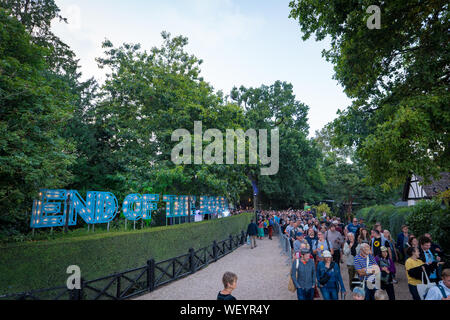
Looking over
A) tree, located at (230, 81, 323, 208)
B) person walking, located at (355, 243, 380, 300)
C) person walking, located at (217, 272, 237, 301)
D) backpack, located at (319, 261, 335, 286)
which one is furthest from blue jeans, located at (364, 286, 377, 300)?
tree, located at (230, 81, 323, 208)

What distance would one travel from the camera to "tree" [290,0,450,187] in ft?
23.1

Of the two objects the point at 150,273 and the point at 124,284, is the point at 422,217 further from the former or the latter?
the point at 124,284

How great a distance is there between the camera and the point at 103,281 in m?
8.17

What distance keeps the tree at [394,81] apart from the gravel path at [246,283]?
4.38m

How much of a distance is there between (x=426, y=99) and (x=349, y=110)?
4.04 meters

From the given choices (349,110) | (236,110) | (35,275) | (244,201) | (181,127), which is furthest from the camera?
(244,201)

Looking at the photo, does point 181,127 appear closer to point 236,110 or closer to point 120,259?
point 236,110

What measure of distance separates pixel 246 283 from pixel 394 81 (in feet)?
33.0

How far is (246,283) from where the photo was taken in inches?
394

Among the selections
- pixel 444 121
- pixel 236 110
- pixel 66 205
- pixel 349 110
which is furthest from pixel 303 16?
pixel 66 205

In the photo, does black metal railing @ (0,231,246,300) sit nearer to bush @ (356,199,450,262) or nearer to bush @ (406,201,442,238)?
bush @ (356,199,450,262)

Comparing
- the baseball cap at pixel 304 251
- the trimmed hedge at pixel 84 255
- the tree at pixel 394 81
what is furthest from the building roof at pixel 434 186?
the trimmed hedge at pixel 84 255

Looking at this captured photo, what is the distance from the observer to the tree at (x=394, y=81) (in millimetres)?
7047

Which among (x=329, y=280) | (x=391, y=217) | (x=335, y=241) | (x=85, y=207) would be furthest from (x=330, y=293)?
(x=391, y=217)
